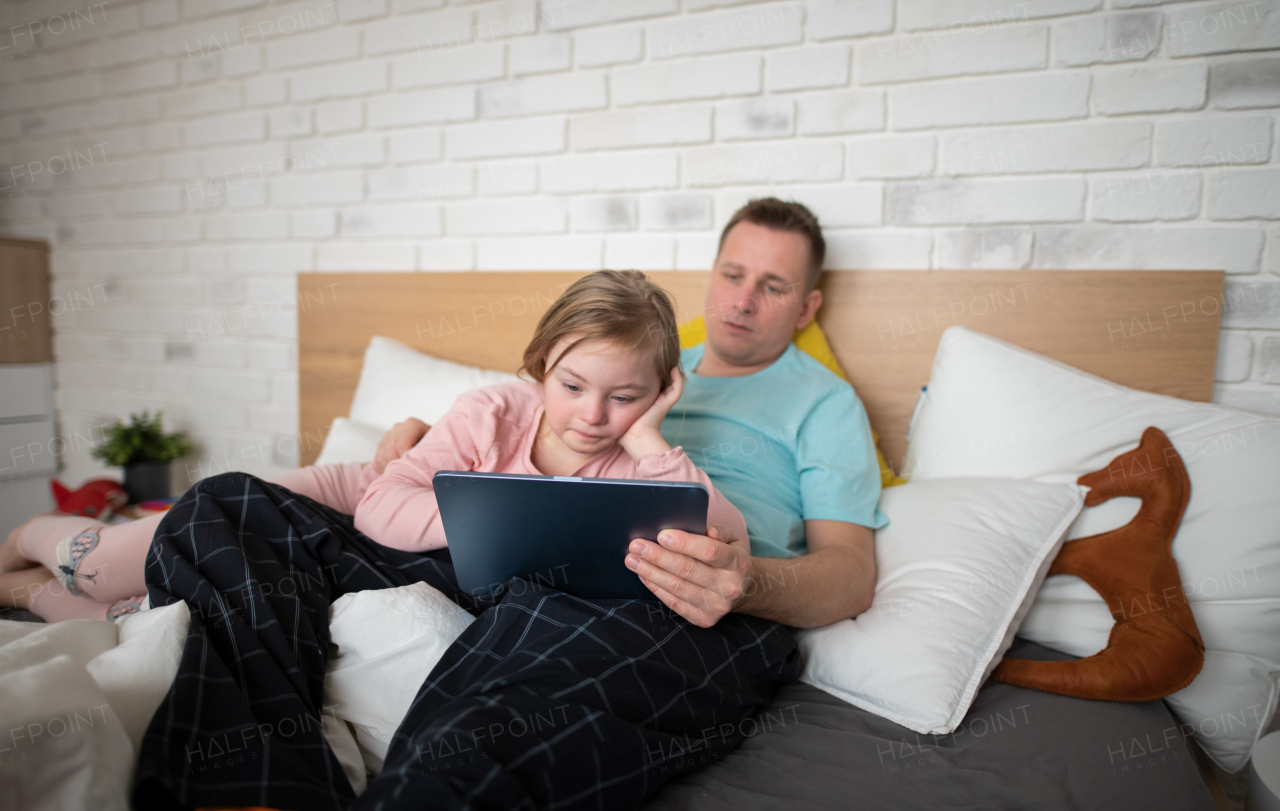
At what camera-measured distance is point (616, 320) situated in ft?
3.46

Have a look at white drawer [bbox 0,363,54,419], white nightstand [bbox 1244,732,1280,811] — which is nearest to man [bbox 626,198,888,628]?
white nightstand [bbox 1244,732,1280,811]

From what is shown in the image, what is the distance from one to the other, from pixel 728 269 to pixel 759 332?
154mm

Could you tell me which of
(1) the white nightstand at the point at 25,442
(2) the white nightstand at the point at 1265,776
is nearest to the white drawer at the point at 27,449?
(1) the white nightstand at the point at 25,442

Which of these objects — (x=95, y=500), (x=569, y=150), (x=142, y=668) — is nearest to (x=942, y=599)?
(x=142, y=668)

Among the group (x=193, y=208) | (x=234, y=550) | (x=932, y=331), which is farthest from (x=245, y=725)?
(x=193, y=208)

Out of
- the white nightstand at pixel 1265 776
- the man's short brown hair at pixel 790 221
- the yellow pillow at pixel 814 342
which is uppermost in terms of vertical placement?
the man's short brown hair at pixel 790 221

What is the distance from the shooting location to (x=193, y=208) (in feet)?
8.03

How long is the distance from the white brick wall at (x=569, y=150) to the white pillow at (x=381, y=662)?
116 centimetres

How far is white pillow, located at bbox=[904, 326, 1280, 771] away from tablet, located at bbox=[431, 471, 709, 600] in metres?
0.74

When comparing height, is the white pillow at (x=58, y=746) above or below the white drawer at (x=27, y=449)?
above

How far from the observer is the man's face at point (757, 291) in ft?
4.79

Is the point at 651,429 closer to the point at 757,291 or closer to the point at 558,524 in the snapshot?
the point at 558,524

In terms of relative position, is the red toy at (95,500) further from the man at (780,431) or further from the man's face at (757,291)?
the man's face at (757,291)

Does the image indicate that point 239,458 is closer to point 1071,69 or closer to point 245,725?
point 245,725
